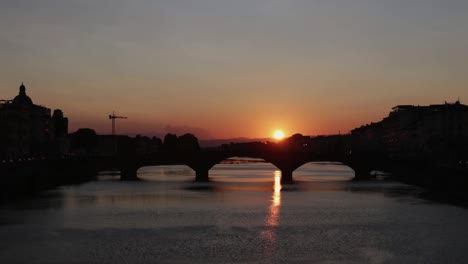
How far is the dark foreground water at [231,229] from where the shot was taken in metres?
34.0

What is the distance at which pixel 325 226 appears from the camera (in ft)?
146

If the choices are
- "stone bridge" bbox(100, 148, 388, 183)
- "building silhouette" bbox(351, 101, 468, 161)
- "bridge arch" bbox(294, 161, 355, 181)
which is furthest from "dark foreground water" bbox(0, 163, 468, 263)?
"building silhouette" bbox(351, 101, 468, 161)

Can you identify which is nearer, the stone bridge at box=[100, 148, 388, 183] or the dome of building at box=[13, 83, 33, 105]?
the stone bridge at box=[100, 148, 388, 183]

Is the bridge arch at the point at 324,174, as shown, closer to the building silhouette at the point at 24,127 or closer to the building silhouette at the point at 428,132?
the building silhouette at the point at 428,132

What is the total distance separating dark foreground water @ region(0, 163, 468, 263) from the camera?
33969 millimetres

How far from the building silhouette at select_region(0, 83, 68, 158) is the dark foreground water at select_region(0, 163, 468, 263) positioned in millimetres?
38962

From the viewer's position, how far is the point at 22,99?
126m

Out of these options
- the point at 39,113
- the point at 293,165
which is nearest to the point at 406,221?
the point at 293,165

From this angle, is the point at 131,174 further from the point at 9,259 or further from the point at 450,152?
the point at 9,259

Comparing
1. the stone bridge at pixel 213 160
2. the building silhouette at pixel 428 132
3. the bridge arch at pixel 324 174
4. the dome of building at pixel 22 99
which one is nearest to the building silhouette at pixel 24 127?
the dome of building at pixel 22 99

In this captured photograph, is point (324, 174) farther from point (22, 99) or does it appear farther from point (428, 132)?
point (22, 99)

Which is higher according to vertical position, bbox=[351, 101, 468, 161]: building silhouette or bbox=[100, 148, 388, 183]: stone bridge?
bbox=[351, 101, 468, 161]: building silhouette

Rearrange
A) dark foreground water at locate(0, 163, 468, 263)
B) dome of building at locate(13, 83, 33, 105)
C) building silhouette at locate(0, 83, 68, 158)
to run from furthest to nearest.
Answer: dome of building at locate(13, 83, 33, 105) < building silhouette at locate(0, 83, 68, 158) < dark foreground water at locate(0, 163, 468, 263)

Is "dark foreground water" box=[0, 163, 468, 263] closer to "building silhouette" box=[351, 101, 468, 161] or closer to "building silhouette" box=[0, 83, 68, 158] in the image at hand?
"building silhouette" box=[0, 83, 68, 158]
